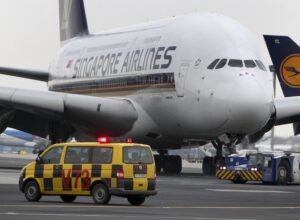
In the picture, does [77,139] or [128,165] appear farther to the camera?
[77,139]

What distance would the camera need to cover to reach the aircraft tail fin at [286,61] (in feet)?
238

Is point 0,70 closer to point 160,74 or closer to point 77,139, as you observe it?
point 77,139

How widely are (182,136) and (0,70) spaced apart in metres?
11.5

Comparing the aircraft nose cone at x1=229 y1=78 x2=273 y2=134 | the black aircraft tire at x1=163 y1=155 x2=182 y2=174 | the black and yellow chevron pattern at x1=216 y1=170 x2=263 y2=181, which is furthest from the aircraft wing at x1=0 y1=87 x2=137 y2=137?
the aircraft nose cone at x1=229 y1=78 x2=273 y2=134

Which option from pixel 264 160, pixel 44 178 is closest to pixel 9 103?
pixel 264 160

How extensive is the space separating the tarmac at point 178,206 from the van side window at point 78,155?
1113 millimetres

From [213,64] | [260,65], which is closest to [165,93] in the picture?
[213,64]

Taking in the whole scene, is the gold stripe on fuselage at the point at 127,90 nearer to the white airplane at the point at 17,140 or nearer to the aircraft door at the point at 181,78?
the aircraft door at the point at 181,78

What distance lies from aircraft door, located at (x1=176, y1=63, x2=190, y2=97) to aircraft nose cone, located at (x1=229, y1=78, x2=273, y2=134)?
265 cm

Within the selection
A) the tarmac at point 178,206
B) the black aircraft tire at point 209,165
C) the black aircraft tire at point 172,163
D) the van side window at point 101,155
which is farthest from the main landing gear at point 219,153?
the van side window at point 101,155

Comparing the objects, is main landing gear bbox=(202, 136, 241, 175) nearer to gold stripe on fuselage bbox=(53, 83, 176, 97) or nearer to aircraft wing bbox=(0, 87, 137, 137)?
gold stripe on fuselage bbox=(53, 83, 176, 97)

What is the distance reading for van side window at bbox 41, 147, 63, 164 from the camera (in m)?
30.2

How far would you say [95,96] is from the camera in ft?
177

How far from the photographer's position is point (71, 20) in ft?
210
